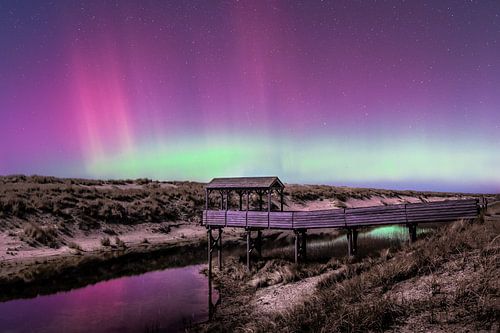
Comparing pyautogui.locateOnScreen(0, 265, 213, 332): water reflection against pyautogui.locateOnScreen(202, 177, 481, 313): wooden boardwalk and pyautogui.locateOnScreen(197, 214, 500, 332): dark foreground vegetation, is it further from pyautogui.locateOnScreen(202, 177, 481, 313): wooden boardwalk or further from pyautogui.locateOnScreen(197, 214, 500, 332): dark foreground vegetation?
pyautogui.locateOnScreen(197, 214, 500, 332): dark foreground vegetation

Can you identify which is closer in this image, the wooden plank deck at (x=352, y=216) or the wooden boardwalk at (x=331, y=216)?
the wooden plank deck at (x=352, y=216)

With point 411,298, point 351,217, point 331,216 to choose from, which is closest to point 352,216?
point 351,217

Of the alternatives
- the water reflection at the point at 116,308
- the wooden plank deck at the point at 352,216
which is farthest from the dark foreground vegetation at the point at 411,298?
the water reflection at the point at 116,308

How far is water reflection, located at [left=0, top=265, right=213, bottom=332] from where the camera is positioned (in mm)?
16734

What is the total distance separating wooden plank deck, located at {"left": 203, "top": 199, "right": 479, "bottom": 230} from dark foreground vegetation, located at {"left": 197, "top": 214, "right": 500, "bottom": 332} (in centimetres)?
153

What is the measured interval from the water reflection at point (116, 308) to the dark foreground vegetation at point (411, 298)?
2.30 meters

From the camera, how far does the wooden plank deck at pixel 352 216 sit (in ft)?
67.3

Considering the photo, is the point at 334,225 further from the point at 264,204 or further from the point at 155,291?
the point at 264,204

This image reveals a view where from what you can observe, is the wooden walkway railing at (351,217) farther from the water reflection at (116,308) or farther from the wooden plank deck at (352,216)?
the water reflection at (116,308)

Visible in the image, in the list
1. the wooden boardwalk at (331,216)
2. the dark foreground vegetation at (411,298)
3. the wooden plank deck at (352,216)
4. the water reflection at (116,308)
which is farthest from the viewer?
the wooden boardwalk at (331,216)

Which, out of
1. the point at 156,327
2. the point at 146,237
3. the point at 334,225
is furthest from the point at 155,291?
the point at 146,237

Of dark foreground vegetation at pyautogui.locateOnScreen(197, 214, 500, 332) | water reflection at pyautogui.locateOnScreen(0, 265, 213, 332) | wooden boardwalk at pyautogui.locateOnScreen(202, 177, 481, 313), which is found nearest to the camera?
dark foreground vegetation at pyautogui.locateOnScreen(197, 214, 500, 332)

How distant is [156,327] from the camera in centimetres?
1644

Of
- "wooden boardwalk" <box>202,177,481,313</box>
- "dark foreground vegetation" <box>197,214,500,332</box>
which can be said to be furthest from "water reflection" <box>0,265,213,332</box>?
"dark foreground vegetation" <box>197,214,500,332</box>
